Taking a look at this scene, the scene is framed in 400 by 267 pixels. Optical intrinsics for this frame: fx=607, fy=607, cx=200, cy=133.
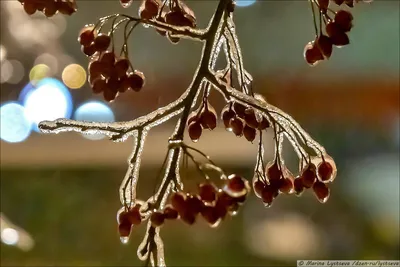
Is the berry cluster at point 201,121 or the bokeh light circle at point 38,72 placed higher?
the bokeh light circle at point 38,72

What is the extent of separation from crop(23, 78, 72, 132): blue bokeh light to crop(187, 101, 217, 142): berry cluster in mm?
722

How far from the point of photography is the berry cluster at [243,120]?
0.44 m

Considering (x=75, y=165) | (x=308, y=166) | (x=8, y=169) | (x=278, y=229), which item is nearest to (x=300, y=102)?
(x=278, y=229)

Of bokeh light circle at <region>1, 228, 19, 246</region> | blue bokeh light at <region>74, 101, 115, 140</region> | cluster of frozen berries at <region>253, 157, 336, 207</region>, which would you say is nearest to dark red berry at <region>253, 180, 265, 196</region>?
cluster of frozen berries at <region>253, 157, 336, 207</region>

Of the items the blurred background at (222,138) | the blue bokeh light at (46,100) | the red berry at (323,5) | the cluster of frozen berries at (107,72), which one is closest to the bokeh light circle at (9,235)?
the blurred background at (222,138)

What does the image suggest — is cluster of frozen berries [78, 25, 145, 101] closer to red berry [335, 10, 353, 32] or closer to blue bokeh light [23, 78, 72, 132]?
red berry [335, 10, 353, 32]

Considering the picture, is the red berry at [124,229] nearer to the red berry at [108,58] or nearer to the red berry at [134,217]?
the red berry at [134,217]

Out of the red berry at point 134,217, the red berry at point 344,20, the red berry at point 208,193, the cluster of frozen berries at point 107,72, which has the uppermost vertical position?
the red berry at point 344,20

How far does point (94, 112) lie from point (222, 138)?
27 cm

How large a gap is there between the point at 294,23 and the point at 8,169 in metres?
0.65

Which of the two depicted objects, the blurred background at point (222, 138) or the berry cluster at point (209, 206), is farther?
the blurred background at point (222, 138)

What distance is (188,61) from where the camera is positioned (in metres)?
1.28

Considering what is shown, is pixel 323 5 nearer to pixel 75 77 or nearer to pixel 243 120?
pixel 243 120

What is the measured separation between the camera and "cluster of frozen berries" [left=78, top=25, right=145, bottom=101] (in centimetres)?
44
